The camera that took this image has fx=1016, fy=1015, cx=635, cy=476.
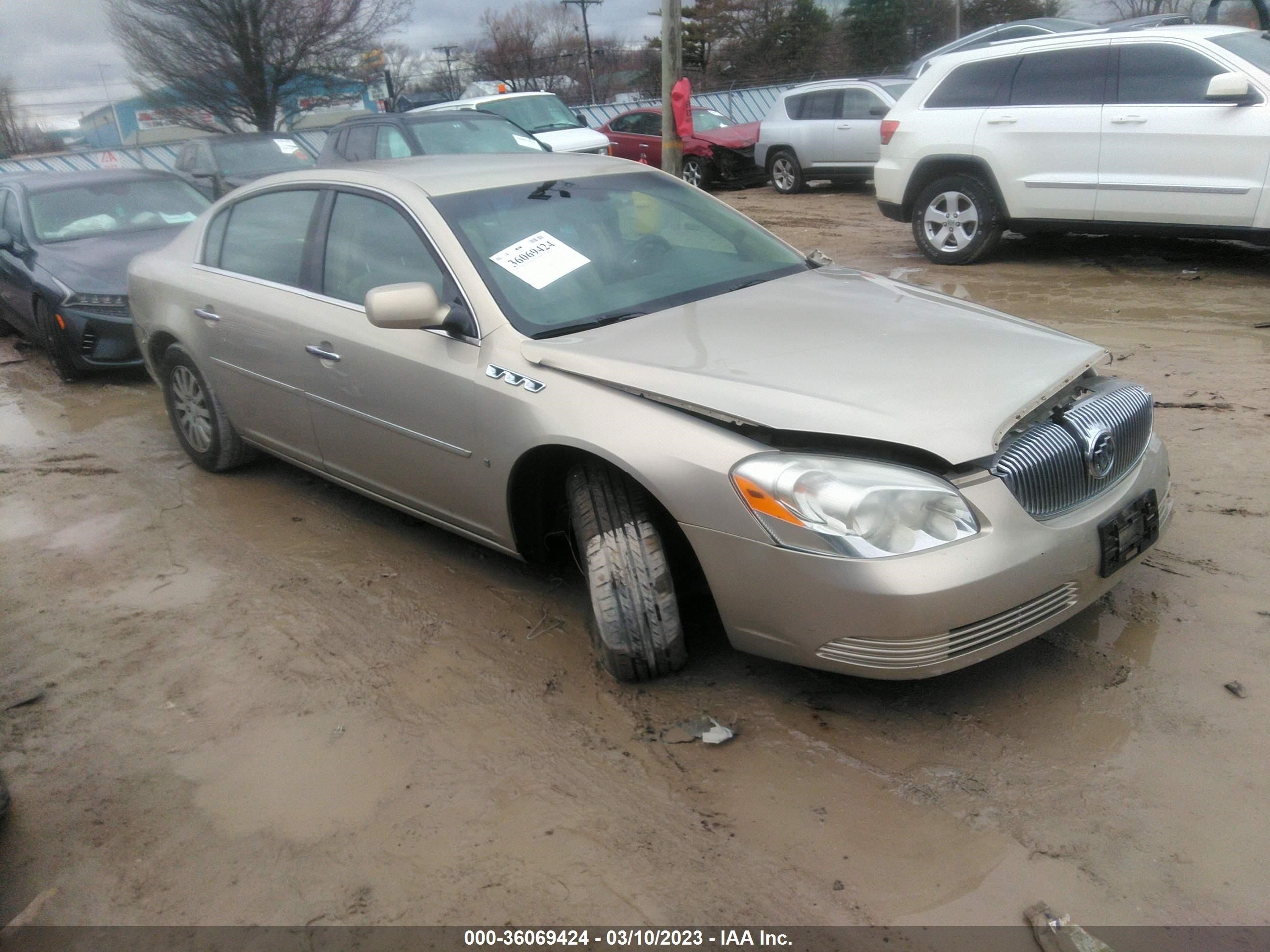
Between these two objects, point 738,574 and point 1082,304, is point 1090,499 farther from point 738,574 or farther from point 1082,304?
point 1082,304

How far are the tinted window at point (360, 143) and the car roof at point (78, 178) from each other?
2645mm

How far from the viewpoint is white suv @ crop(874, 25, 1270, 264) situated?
7.00 meters

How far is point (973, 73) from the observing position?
27.6 feet

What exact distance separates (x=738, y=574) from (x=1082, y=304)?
5553mm

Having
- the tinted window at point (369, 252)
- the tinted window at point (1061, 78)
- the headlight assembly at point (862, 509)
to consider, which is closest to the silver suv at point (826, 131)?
the tinted window at point (1061, 78)

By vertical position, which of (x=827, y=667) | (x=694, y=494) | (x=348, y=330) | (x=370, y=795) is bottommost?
(x=370, y=795)

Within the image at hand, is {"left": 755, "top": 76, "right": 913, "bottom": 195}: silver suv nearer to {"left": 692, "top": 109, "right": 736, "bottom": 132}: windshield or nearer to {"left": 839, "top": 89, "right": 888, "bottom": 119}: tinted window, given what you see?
{"left": 839, "top": 89, "right": 888, "bottom": 119}: tinted window

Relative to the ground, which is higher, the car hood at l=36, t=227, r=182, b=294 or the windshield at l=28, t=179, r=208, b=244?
the windshield at l=28, t=179, r=208, b=244

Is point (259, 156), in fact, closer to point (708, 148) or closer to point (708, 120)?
point (708, 148)

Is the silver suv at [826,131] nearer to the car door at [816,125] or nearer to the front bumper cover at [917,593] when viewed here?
the car door at [816,125]

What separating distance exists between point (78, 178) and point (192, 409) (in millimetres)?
4495

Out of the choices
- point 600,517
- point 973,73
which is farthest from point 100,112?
point 600,517

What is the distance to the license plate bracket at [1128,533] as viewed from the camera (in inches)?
111

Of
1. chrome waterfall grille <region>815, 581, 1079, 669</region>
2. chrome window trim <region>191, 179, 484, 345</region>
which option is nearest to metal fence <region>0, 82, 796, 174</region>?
chrome window trim <region>191, 179, 484, 345</region>
